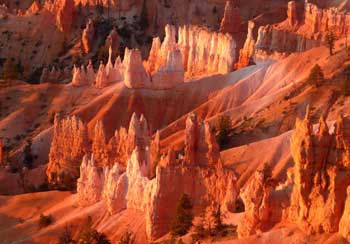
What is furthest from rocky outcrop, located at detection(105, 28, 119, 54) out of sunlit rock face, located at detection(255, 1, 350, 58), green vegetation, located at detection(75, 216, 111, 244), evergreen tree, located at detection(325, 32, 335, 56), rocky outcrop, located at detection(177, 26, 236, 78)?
green vegetation, located at detection(75, 216, 111, 244)

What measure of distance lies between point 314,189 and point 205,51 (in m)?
59.5

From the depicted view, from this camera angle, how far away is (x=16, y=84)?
10069cm

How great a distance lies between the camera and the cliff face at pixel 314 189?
37.2 meters

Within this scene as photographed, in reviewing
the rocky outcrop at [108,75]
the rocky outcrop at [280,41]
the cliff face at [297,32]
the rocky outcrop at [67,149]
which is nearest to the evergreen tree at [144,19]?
the cliff face at [297,32]

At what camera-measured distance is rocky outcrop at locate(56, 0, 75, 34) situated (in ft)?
421

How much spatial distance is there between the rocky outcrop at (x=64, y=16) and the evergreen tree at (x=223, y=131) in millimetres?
58480

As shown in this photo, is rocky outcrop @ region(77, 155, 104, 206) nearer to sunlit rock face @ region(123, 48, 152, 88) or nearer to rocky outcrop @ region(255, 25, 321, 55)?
sunlit rock face @ region(123, 48, 152, 88)

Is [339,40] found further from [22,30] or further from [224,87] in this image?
[22,30]

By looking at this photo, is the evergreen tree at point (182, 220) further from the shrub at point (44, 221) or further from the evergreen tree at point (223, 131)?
the evergreen tree at point (223, 131)

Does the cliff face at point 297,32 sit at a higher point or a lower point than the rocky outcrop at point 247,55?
higher

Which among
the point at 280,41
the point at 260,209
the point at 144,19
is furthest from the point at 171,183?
the point at 144,19

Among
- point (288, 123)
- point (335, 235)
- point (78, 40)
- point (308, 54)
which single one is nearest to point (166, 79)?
point (308, 54)

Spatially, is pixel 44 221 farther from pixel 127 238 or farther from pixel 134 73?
pixel 134 73

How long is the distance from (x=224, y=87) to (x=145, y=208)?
124ft
